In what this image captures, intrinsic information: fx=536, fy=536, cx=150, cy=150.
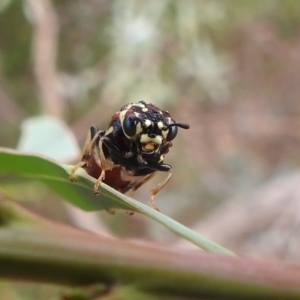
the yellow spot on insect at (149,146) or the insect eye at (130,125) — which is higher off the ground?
the insect eye at (130,125)

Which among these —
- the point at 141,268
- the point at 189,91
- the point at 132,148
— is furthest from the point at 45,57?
the point at 141,268

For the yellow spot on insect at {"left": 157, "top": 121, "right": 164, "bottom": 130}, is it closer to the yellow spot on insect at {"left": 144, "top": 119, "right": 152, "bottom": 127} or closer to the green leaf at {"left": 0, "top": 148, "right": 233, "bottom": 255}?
the yellow spot on insect at {"left": 144, "top": 119, "right": 152, "bottom": 127}

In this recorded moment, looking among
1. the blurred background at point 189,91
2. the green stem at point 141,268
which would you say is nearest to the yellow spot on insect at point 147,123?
the green stem at point 141,268

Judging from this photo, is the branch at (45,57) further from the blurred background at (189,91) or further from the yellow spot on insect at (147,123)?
the yellow spot on insect at (147,123)

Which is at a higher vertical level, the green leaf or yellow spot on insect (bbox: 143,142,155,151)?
yellow spot on insect (bbox: 143,142,155,151)

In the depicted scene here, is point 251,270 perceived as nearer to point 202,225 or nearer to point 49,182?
point 49,182

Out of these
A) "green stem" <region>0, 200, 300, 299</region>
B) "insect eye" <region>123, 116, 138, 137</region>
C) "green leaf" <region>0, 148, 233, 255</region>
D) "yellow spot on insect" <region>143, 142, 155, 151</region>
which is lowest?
"green stem" <region>0, 200, 300, 299</region>

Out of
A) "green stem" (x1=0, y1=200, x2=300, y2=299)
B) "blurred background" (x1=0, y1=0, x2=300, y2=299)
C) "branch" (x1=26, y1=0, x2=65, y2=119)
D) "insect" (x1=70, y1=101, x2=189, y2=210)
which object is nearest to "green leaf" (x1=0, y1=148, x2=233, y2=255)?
"green stem" (x1=0, y1=200, x2=300, y2=299)
